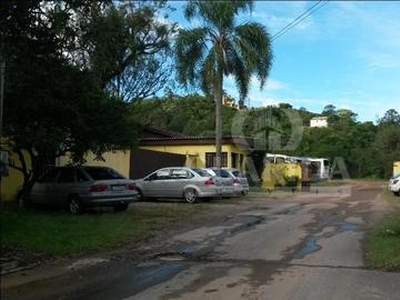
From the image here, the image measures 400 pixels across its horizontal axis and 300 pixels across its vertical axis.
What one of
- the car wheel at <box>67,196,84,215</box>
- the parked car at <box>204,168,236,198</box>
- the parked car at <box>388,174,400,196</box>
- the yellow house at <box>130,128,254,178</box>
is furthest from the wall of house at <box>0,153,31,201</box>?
the parked car at <box>388,174,400,196</box>

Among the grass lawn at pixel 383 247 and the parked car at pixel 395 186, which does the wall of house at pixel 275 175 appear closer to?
the parked car at pixel 395 186

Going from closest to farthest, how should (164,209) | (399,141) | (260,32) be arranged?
(164,209) < (260,32) < (399,141)

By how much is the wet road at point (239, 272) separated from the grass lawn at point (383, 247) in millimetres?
268

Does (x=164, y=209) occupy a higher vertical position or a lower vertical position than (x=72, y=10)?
lower

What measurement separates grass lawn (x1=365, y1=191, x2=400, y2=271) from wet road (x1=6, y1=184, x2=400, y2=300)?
0.27 metres

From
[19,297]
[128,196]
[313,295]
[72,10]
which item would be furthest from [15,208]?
[313,295]

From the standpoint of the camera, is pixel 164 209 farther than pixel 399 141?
No

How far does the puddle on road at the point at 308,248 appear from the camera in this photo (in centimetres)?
1237

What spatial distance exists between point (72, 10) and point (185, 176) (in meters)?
16.4

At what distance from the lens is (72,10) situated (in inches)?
433

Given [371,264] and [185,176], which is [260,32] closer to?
[185,176]

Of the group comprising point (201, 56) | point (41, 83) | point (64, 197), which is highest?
point (201, 56)

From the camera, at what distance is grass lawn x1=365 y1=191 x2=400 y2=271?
1113 centimetres

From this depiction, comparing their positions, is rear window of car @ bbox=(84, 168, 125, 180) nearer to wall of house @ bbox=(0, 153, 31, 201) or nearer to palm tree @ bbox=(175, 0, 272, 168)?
wall of house @ bbox=(0, 153, 31, 201)
